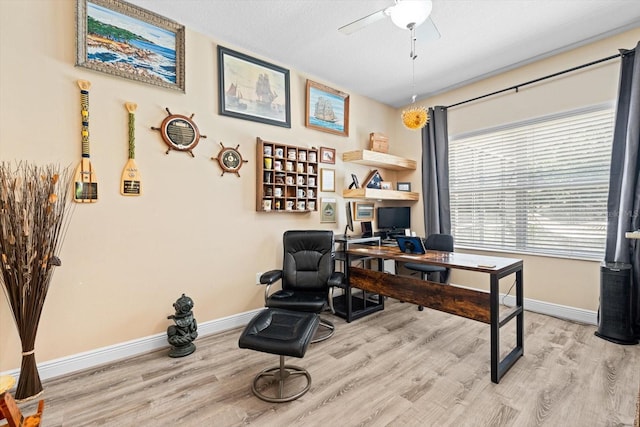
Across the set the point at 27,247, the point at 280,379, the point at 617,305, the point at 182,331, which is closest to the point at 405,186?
the point at 617,305

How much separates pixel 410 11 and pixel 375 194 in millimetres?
2134

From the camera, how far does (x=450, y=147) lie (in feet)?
13.1

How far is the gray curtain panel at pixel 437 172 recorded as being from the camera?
3902 mm

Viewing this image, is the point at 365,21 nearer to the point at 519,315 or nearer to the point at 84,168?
the point at 84,168

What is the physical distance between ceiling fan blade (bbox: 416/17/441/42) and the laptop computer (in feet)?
5.48

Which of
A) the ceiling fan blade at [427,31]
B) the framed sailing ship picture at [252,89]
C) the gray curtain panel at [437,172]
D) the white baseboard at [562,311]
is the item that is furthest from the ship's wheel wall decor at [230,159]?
the white baseboard at [562,311]

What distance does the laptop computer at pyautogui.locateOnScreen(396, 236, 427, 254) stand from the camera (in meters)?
2.64

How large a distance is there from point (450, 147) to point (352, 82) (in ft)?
5.31

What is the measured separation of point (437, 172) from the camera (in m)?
3.96

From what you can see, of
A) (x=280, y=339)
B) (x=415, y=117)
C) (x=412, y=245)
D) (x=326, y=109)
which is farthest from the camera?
(x=326, y=109)

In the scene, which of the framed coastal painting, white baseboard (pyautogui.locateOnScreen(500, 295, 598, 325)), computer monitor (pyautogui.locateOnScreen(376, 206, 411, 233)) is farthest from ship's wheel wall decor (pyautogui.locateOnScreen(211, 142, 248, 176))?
white baseboard (pyautogui.locateOnScreen(500, 295, 598, 325))

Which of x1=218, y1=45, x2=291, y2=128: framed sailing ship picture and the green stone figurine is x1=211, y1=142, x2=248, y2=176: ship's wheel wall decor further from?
the green stone figurine

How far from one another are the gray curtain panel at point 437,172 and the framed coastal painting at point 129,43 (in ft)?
10.2

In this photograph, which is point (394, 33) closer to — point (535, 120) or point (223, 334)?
point (535, 120)
